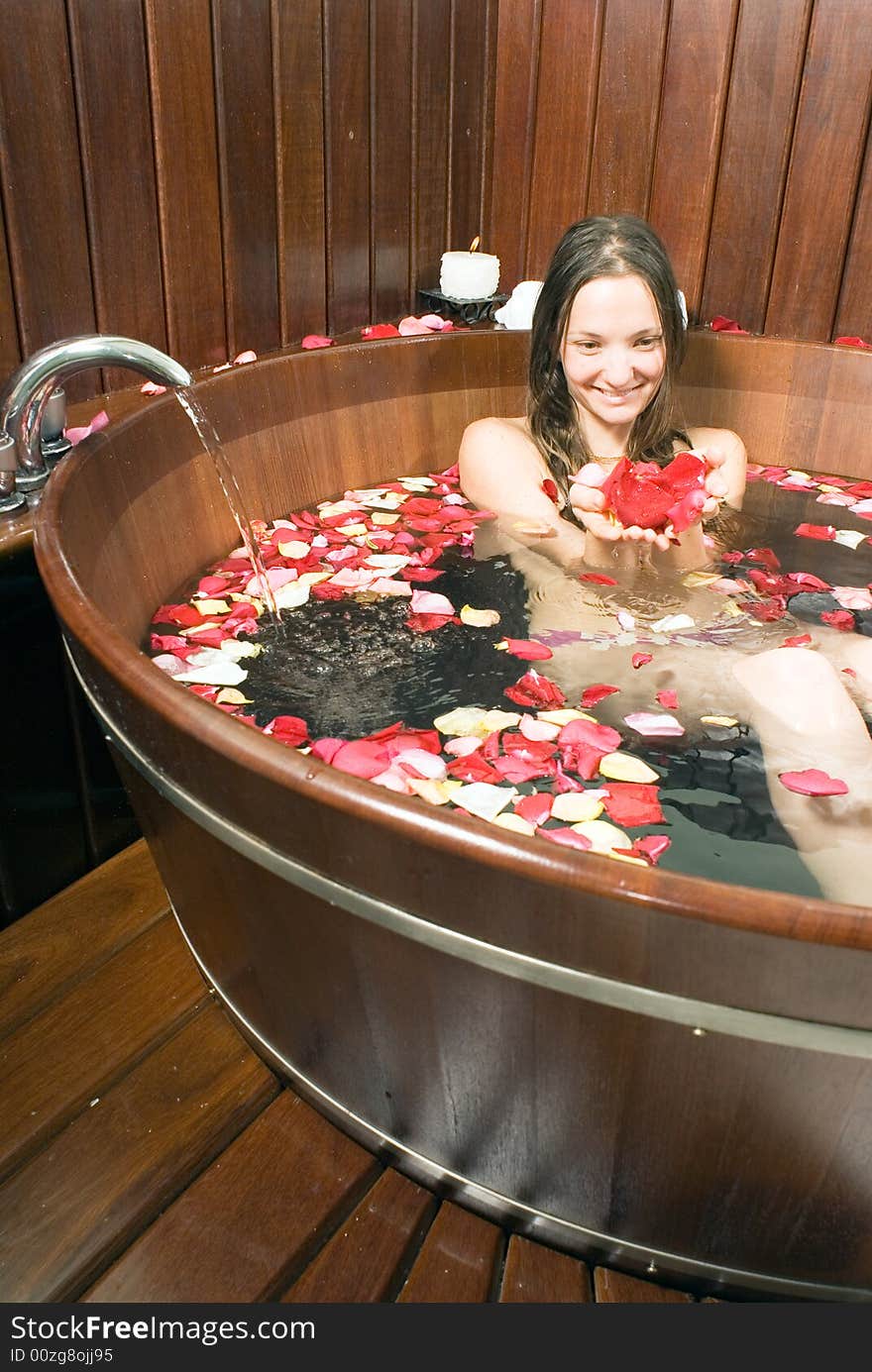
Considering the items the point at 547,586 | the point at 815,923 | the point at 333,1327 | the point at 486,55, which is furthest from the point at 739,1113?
the point at 486,55

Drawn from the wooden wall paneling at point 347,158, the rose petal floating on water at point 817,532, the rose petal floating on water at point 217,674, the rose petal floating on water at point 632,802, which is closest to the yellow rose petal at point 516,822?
the rose petal floating on water at point 632,802

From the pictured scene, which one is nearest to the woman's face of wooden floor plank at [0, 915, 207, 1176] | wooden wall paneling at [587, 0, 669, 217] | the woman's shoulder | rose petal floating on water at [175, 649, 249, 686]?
the woman's shoulder

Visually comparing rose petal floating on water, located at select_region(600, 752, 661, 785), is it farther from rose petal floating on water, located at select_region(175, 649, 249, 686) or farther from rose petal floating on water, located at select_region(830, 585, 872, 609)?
rose petal floating on water, located at select_region(830, 585, 872, 609)

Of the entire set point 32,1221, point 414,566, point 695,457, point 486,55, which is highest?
point 486,55

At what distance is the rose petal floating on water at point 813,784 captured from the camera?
4.33 feet

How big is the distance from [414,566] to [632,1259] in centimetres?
117

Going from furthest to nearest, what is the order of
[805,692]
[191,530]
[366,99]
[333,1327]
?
1. [366,99]
2. [191,530]
3. [805,692]
4. [333,1327]

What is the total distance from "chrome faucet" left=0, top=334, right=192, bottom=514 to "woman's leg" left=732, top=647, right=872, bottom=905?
940mm

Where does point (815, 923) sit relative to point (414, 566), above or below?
above

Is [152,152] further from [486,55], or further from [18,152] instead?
[486,55]

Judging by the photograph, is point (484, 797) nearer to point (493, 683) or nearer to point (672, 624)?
point (493, 683)

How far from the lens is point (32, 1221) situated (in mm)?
1092

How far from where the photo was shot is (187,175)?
6.60ft

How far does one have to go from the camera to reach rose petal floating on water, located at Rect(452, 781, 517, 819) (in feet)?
4.20
